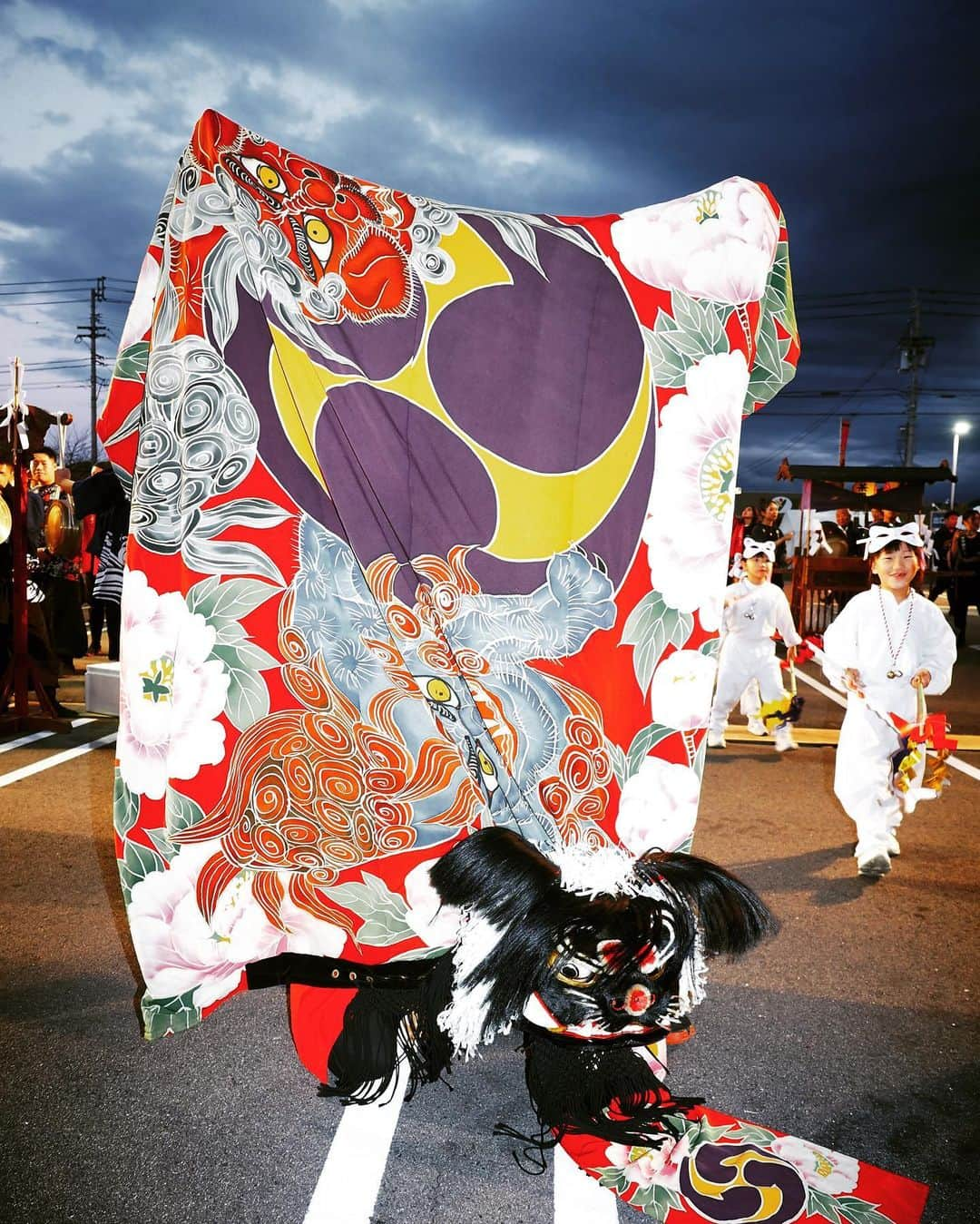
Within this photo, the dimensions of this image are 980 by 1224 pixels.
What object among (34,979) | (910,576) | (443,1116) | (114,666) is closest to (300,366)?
(443,1116)

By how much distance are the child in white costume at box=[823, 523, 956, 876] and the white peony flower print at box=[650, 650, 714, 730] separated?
95.8 inches

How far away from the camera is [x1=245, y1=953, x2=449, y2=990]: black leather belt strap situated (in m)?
2.12

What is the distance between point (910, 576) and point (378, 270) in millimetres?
3182

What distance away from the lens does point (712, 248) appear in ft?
7.33

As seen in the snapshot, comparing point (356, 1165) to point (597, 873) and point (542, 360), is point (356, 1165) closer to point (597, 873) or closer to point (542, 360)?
point (597, 873)

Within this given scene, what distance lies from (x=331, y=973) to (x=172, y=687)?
2.45ft

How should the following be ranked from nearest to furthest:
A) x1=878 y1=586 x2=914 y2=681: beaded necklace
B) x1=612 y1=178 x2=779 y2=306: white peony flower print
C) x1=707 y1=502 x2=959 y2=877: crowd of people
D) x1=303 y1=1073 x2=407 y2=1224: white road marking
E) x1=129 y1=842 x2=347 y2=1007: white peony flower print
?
x1=303 y1=1073 x2=407 y2=1224: white road marking
x1=129 y1=842 x2=347 y2=1007: white peony flower print
x1=612 y1=178 x2=779 y2=306: white peony flower print
x1=707 y1=502 x2=959 y2=877: crowd of people
x1=878 y1=586 x2=914 y2=681: beaded necklace

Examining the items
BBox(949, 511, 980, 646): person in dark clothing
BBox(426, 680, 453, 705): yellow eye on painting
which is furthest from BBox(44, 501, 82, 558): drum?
BBox(949, 511, 980, 646): person in dark clothing

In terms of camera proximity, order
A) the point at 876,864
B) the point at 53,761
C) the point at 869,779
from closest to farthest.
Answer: the point at 876,864
the point at 869,779
the point at 53,761

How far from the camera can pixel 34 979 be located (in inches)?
115

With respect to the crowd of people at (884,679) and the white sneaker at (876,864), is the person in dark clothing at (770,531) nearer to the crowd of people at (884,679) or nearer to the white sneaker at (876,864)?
the crowd of people at (884,679)

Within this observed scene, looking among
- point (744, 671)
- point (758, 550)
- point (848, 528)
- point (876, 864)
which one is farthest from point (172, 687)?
point (848, 528)

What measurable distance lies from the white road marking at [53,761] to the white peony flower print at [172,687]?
358cm

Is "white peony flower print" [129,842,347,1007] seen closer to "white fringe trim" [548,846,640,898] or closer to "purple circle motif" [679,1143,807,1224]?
"white fringe trim" [548,846,640,898]
